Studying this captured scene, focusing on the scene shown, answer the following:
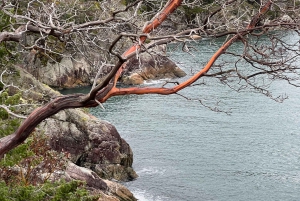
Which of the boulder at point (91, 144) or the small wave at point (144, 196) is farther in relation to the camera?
the boulder at point (91, 144)

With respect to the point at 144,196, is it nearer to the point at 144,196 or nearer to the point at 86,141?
the point at 144,196

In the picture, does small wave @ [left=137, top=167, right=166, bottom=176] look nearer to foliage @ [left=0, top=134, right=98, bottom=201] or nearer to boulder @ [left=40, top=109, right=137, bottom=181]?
boulder @ [left=40, top=109, right=137, bottom=181]

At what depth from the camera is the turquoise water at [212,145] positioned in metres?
23.4

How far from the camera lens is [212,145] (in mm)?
28703

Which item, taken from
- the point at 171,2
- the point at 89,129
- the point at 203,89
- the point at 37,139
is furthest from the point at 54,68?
the point at 171,2

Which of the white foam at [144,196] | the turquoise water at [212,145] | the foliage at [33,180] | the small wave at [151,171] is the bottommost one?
the white foam at [144,196]

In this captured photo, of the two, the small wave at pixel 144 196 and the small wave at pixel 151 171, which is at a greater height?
the small wave at pixel 151 171

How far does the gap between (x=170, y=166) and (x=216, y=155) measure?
3.00 meters

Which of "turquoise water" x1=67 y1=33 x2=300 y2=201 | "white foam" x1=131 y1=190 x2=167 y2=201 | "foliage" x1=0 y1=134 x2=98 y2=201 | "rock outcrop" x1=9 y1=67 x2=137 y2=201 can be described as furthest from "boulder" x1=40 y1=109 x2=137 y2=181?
"foliage" x1=0 y1=134 x2=98 y2=201

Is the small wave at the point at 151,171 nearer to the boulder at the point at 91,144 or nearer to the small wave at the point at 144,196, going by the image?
the boulder at the point at 91,144

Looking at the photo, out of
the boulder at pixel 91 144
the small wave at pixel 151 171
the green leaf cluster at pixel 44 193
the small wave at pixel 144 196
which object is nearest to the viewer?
the green leaf cluster at pixel 44 193

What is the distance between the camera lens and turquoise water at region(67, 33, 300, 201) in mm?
23422

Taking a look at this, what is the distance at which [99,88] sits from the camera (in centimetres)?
827

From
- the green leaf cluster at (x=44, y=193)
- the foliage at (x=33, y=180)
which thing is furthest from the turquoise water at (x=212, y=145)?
the green leaf cluster at (x=44, y=193)
